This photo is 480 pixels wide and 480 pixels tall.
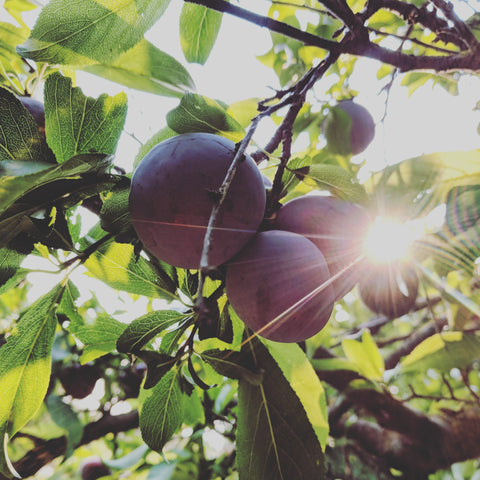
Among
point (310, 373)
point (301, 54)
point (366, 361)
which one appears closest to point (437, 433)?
point (366, 361)

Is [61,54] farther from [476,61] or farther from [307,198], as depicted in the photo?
[476,61]

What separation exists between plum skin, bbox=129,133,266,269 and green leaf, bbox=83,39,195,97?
27 centimetres

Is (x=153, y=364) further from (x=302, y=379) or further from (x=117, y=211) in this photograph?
(x=302, y=379)

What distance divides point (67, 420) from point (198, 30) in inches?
61.7

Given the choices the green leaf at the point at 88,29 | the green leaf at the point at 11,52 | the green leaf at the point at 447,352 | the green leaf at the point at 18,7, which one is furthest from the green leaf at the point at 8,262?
the green leaf at the point at 447,352

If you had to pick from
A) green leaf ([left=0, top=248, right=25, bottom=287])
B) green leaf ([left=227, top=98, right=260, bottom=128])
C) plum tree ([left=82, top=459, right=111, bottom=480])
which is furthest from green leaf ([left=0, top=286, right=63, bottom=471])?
plum tree ([left=82, top=459, right=111, bottom=480])

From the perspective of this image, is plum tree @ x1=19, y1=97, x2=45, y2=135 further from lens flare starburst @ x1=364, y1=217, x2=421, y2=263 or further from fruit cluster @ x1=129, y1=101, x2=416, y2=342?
lens flare starburst @ x1=364, y1=217, x2=421, y2=263

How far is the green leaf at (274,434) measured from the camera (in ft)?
2.39

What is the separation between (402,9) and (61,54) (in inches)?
32.4

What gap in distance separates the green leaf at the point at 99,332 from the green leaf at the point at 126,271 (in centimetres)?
12

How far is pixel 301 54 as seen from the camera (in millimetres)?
1548

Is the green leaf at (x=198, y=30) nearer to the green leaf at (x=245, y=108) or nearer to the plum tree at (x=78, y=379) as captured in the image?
the green leaf at (x=245, y=108)

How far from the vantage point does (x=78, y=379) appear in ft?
5.72

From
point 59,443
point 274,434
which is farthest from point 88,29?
point 59,443
